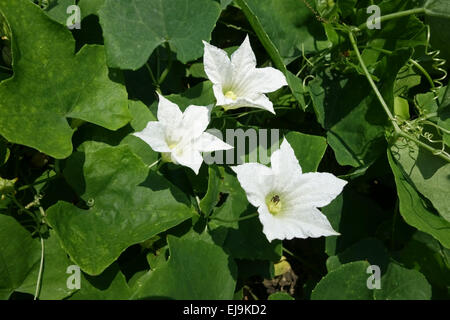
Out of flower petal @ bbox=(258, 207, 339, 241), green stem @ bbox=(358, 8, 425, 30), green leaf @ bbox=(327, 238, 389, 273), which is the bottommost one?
green leaf @ bbox=(327, 238, 389, 273)

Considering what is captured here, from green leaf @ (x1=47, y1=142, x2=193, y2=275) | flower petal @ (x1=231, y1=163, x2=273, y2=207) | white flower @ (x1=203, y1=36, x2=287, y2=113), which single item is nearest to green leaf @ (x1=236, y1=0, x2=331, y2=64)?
white flower @ (x1=203, y1=36, x2=287, y2=113)

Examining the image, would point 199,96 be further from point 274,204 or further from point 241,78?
point 274,204

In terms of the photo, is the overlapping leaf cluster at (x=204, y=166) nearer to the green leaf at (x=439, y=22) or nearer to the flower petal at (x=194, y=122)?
the green leaf at (x=439, y=22)

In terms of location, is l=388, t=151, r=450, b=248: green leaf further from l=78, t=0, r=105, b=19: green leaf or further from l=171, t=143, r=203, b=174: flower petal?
l=78, t=0, r=105, b=19: green leaf

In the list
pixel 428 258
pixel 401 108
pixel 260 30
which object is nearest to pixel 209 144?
pixel 260 30

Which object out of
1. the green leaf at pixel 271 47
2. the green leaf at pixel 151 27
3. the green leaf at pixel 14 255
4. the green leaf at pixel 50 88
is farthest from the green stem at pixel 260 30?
the green leaf at pixel 14 255

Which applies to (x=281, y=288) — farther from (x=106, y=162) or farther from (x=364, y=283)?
(x=106, y=162)
